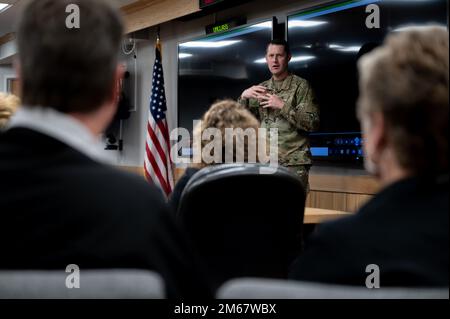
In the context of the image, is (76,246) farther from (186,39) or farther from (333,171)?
(186,39)

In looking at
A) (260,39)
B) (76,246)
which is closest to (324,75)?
(260,39)

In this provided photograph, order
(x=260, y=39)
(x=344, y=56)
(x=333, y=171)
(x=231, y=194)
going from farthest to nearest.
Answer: (x=260, y=39) < (x=333, y=171) < (x=344, y=56) < (x=231, y=194)

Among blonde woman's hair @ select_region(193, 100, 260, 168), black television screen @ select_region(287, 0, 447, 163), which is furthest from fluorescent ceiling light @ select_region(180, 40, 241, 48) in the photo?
blonde woman's hair @ select_region(193, 100, 260, 168)

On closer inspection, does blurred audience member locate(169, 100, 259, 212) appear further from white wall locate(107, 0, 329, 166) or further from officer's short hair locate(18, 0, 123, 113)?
white wall locate(107, 0, 329, 166)

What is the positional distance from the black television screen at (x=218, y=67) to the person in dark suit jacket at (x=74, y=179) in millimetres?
3834

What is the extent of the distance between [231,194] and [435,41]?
1145mm

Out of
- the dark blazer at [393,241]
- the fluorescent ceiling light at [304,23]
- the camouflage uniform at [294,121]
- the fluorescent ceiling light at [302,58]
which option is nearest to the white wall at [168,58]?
A: the fluorescent ceiling light at [304,23]

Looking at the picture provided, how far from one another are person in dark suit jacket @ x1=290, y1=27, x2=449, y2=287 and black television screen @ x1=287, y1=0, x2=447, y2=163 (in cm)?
275

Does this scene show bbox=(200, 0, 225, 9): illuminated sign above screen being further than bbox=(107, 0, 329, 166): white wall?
No

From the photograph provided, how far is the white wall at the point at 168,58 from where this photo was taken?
5242 mm

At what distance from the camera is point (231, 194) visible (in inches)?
80.5

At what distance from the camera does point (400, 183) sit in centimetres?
94

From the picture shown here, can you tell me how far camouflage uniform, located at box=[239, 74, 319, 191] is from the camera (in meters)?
4.07

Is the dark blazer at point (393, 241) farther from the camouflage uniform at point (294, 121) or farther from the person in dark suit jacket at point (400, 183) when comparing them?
the camouflage uniform at point (294, 121)
